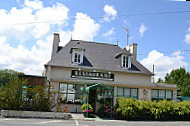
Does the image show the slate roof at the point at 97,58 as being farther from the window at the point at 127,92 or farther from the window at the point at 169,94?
the window at the point at 169,94

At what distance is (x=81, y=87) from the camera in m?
17.2

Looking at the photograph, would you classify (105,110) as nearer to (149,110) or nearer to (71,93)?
(149,110)

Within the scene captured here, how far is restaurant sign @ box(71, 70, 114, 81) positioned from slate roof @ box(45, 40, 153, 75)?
0.52m

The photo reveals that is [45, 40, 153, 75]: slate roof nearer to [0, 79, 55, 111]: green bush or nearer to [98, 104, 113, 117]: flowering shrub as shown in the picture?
[0, 79, 55, 111]: green bush

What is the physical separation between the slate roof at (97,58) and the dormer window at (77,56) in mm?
456

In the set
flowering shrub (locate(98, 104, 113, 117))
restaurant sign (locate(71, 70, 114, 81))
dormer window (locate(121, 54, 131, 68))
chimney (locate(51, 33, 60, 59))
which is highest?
chimney (locate(51, 33, 60, 59))

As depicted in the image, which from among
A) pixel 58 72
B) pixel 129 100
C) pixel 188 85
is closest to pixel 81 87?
pixel 58 72

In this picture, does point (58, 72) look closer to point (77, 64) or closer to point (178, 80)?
point (77, 64)

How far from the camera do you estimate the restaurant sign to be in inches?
683

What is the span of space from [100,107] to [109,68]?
4.53 meters

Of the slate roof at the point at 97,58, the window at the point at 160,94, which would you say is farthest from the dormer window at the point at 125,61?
the window at the point at 160,94

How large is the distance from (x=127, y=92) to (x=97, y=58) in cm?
484

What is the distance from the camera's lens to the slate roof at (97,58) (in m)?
17.8

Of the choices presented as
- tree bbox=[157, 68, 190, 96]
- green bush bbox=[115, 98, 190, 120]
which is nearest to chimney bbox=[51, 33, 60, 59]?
green bush bbox=[115, 98, 190, 120]
